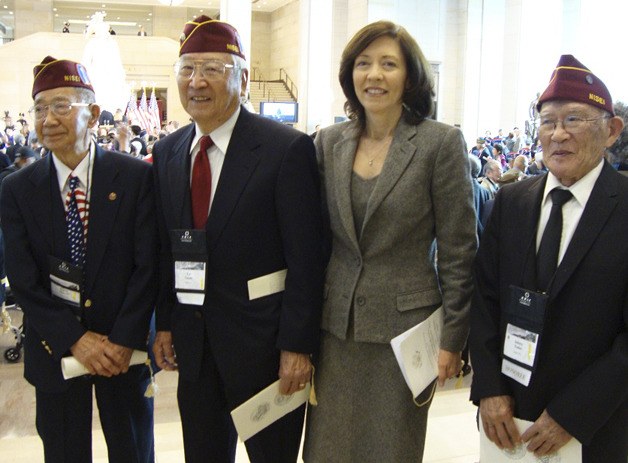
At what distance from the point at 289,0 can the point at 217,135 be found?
29872mm

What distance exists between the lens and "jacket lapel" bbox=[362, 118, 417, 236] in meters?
1.97

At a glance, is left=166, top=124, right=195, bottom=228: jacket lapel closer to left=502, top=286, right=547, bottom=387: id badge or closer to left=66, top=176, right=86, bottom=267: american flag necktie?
left=66, top=176, right=86, bottom=267: american flag necktie

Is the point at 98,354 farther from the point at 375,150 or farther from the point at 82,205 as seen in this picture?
the point at 375,150

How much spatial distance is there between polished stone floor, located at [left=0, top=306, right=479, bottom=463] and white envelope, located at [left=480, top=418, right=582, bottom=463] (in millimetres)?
1380

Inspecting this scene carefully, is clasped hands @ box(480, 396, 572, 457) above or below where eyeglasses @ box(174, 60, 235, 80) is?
below

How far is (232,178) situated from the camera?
2.02 m

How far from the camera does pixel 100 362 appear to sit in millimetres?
2111

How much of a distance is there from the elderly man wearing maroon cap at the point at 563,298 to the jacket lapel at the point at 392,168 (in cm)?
34

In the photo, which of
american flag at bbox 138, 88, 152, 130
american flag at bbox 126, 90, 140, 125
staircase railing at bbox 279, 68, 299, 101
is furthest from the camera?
staircase railing at bbox 279, 68, 299, 101

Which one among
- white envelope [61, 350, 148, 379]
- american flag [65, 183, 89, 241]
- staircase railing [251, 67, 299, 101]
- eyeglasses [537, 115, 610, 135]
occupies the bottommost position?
white envelope [61, 350, 148, 379]

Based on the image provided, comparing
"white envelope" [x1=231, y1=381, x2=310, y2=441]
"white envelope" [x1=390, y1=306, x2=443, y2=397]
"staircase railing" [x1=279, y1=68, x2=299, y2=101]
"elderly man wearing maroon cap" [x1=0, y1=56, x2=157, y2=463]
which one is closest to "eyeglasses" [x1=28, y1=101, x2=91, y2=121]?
"elderly man wearing maroon cap" [x1=0, y1=56, x2=157, y2=463]

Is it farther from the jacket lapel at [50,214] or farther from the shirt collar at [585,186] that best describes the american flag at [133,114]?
the shirt collar at [585,186]

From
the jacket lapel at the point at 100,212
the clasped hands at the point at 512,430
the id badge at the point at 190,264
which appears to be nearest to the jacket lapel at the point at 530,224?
the clasped hands at the point at 512,430

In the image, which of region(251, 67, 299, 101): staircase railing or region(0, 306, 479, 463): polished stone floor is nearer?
region(0, 306, 479, 463): polished stone floor
